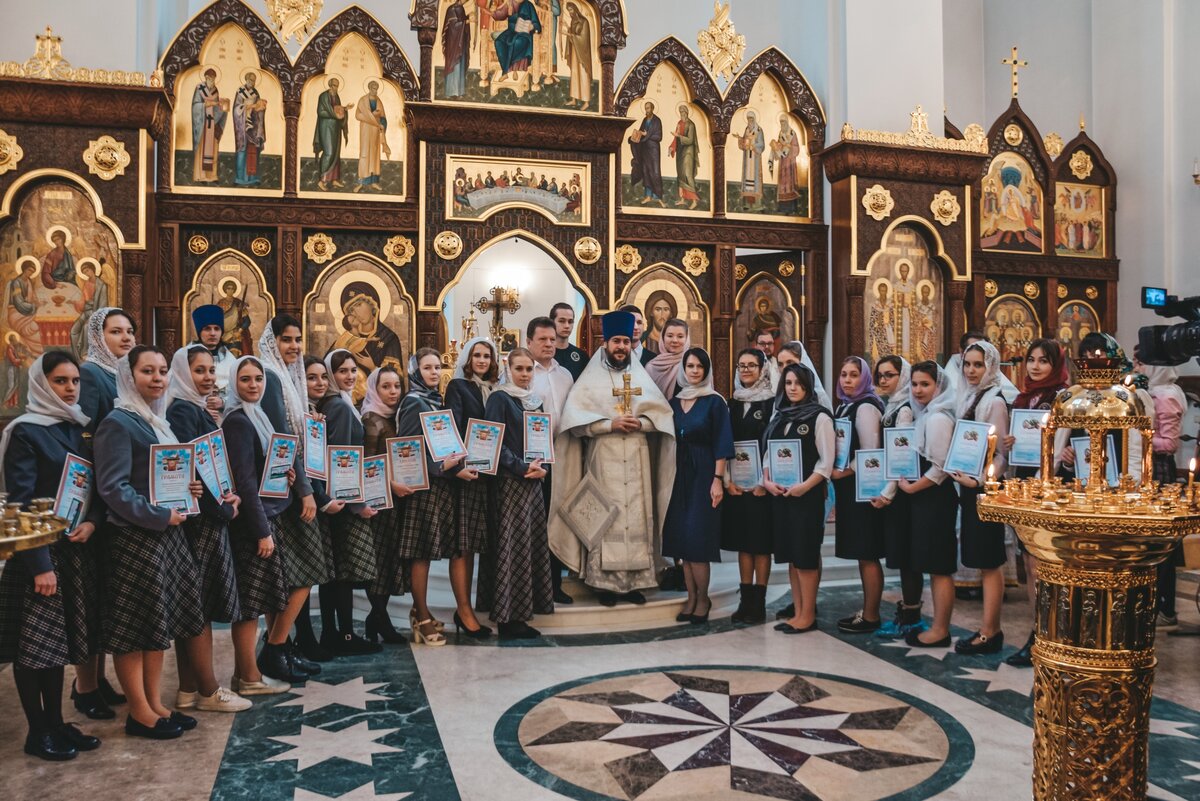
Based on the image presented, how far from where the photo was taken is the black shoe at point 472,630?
19.5 feet

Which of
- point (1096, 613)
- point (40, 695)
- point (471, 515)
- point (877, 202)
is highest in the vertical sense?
point (877, 202)

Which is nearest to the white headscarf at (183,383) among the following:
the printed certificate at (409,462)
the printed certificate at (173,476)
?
the printed certificate at (173,476)

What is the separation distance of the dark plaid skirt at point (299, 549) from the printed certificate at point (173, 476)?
83 cm

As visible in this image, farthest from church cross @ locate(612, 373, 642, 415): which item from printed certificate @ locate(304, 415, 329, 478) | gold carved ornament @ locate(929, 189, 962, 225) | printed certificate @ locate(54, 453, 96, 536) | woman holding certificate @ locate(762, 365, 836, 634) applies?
gold carved ornament @ locate(929, 189, 962, 225)

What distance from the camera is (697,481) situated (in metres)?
6.36

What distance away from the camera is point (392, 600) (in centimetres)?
670

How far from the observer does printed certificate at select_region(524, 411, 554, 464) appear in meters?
5.96

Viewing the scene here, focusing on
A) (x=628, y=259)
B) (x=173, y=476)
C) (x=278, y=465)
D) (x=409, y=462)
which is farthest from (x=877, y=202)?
(x=173, y=476)

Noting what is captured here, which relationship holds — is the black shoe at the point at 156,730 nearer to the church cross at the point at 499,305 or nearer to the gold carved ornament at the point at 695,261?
the gold carved ornament at the point at 695,261

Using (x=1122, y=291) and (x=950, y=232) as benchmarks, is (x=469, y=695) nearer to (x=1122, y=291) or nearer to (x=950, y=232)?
(x=950, y=232)

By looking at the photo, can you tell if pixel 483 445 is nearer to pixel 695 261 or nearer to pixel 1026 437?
pixel 1026 437

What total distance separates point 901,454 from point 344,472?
322 centimetres

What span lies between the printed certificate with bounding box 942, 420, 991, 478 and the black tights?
4.48m

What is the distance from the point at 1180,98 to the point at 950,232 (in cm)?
416
